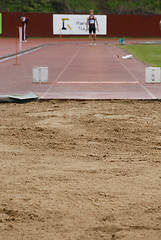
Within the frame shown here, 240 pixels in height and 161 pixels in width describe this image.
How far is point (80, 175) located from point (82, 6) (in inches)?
2136

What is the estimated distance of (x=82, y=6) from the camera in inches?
2234

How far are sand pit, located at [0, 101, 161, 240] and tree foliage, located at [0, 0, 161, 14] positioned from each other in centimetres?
4703

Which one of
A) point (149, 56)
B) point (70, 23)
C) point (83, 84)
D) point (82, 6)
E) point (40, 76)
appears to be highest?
point (82, 6)

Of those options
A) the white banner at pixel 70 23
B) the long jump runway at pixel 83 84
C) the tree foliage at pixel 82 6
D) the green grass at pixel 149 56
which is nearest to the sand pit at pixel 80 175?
the long jump runway at pixel 83 84

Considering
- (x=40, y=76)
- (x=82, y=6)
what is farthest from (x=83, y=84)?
(x=82, y=6)

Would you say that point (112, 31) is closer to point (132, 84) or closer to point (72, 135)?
point (132, 84)

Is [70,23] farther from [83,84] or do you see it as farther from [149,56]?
[83,84]

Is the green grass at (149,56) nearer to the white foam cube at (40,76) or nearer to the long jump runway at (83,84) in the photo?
the long jump runway at (83,84)

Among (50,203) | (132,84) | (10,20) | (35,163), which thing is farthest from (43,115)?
(10,20)

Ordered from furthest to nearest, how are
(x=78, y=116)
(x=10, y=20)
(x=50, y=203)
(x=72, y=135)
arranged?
(x=10, y=20), (x=78, y=116), (x=72, y=135), (x=50, y=203)

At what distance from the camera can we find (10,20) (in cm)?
4566

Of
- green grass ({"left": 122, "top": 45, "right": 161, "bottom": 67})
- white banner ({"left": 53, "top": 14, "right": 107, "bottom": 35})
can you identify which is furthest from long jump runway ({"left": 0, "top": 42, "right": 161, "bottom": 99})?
white banner ({"left": 53, "top": 14, "right": 107, "bottom": 35})

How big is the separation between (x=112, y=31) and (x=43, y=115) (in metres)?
40.9

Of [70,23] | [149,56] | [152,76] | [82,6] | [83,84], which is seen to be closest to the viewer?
[83,84]
